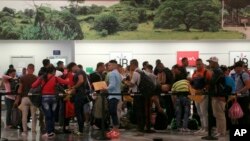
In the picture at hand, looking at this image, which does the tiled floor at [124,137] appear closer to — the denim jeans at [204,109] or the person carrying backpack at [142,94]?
the person carrying backpack at [142,94]

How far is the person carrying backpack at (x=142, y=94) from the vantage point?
1157cm

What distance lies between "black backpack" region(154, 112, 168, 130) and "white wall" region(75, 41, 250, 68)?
9.48 meters

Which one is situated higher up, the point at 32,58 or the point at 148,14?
the point at 148,14

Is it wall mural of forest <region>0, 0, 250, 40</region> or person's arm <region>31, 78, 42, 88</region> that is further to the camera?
wall mural of forest <region>0, 0, 250, 40</region>

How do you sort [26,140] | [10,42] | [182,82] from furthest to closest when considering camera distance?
[10,42] → [182,82] → [26,140]

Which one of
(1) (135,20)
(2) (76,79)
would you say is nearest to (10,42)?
(1) (135,20)

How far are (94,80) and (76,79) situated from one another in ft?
3.40

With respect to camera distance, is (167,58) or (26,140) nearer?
(26,140)

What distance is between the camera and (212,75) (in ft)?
36.0

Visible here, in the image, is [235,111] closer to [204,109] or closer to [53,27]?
[204,109]

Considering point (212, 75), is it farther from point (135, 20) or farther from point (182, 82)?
point (135, 20)

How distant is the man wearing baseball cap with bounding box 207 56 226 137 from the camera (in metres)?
→ 10.9

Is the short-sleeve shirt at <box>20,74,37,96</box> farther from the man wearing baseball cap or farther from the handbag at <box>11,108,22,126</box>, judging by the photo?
the man wearing baseball cap

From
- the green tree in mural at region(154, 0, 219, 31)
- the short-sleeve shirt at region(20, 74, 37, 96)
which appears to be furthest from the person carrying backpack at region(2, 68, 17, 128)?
the green tree in mural at region(154, 0, 219, 31)
